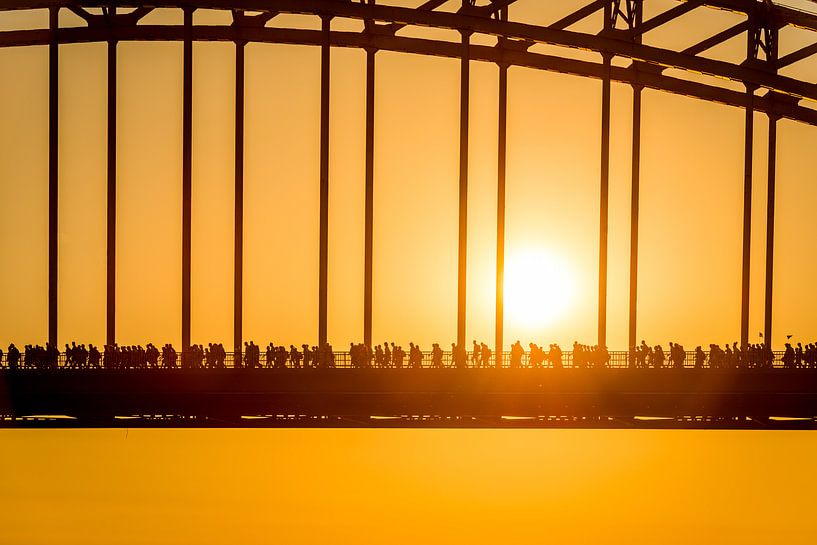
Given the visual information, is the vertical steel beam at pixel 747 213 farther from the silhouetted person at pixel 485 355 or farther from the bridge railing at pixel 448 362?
the silhouetted person at pixel 485 355

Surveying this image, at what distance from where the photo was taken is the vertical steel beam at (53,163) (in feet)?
122

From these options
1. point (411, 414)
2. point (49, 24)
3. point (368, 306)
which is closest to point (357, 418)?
point (411, 414)

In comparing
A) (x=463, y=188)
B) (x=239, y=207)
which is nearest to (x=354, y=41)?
(x=463, y=188)

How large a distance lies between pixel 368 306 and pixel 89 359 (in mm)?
7677

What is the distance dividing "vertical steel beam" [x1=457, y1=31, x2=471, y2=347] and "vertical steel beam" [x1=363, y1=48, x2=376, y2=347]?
240 centimetres

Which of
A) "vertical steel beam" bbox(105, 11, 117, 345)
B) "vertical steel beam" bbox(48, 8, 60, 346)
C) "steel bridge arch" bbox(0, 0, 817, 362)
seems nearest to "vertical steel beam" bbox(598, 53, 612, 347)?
"steel bridge arch" bbox(0, 0, 817, 362)

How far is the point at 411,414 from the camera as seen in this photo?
1214 inches

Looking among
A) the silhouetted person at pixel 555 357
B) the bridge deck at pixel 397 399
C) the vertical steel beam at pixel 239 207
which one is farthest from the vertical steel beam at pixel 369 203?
the silhouetted person at pixel 555 357

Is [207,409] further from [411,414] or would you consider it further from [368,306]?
[368,306]

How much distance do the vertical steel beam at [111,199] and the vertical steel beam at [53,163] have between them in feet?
4.82

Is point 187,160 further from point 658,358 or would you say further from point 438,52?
point 658,358

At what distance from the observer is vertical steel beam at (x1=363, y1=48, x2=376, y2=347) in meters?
36.2

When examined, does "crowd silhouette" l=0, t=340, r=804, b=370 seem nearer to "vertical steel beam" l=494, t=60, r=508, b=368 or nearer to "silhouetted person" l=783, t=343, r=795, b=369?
"silhouetted person" l=783, t=343, r=795, b=369

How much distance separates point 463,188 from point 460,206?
0.50 metres
